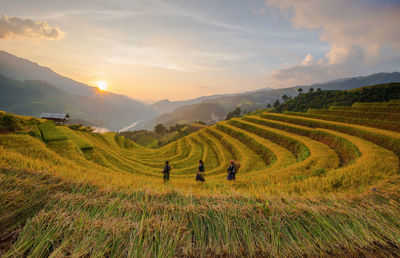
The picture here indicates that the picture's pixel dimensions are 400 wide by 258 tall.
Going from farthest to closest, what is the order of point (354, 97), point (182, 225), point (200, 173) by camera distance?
point (354, 97), point (200, 173), point (182, 225)

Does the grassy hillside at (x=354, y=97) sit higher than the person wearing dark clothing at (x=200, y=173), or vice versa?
the grassy hillside at (x=354, y=97)

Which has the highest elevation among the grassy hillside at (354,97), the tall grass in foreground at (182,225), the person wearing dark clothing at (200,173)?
the grassy hillside at (354,97)

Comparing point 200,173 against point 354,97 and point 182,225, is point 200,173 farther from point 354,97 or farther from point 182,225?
point 354,97

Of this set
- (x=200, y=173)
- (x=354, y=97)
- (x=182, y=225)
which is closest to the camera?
(x=182, y=225)

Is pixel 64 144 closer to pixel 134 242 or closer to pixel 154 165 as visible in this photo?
pixel 154 165

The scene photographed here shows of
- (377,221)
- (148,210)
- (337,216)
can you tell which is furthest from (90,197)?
(377,221)

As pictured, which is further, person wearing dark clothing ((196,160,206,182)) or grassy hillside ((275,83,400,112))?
grassy hillside ((275,83,400,112))

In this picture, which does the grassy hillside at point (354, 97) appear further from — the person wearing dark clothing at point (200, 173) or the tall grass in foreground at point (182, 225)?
the tall grass in foreground at point (182, 225)

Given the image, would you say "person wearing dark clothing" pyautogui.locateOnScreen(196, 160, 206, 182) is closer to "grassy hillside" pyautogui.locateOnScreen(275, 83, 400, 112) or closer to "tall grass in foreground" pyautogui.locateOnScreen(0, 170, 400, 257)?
"tall grass in foreground" pyautogui.locateOnScreen(0, 170, 400, 257)

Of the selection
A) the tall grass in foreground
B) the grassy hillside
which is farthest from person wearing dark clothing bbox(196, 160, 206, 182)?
the grassy hillside

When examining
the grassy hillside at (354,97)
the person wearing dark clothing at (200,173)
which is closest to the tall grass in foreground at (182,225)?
the person wearing dark clothing at (200,173)

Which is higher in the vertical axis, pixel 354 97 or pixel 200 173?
pixel 354 97

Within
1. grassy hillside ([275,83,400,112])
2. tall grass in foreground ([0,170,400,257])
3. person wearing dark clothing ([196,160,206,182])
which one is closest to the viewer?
tall grass in foreground ([0,170,400,257])

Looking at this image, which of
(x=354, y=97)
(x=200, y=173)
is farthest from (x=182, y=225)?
(x=354, y=97)
